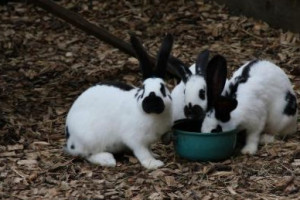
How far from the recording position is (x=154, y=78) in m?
4.90

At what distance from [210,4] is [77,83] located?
2394mm

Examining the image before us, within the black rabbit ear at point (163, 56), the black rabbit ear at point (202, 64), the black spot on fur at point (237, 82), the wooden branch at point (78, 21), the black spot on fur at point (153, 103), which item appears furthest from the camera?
the wooden branch at point (78, 21)

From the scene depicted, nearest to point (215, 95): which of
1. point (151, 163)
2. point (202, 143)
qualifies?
point (202, 143)

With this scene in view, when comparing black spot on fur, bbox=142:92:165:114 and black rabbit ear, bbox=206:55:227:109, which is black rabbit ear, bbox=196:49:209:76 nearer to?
black rabbit ear, bbox=206:55:227:109

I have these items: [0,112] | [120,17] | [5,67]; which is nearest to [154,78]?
[0,112]

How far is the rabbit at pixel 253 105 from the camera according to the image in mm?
5027

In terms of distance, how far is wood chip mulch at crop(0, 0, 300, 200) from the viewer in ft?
15.6

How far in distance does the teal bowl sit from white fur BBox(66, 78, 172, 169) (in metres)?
0.14

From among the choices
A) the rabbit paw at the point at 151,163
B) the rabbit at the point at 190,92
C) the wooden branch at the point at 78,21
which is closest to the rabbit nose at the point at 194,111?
the rabbit at the point at 190,92

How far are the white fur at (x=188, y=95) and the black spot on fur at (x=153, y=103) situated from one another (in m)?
0.30

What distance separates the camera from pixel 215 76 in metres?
5.04

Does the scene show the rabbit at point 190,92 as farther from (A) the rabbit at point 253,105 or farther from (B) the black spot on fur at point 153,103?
(B) the black spot on fur at point 153,103

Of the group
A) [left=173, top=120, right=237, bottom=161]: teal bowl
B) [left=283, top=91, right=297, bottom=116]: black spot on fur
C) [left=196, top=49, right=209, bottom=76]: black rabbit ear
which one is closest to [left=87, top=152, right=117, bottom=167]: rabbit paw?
[left=173, top=120, right=237, bottom=161]: teal bowl

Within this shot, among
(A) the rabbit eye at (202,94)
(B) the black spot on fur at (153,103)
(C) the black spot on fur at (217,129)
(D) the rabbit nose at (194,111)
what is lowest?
(C) the black spot on fur at (217,129)
